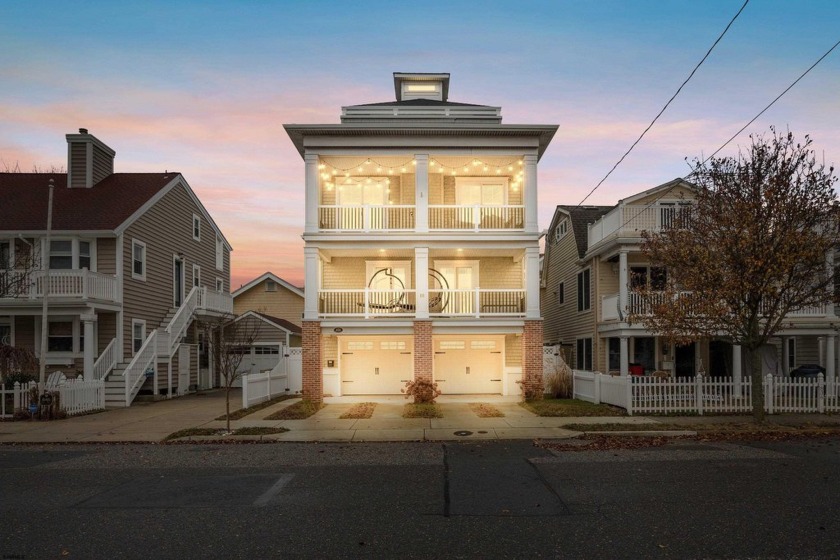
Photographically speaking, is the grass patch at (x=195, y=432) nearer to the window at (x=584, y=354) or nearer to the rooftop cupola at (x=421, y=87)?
the window at (x=584, y=354)

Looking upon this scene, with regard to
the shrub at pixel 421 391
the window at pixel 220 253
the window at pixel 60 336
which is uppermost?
the window at pixel 220 253

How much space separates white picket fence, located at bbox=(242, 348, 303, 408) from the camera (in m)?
20.6

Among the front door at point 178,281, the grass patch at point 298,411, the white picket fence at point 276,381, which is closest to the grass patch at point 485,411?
the grass patch at point 298,411

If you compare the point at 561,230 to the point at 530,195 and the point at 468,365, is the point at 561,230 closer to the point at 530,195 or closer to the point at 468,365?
the point at 530,195

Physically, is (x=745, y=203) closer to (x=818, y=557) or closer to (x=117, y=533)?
(x=818, y=557)

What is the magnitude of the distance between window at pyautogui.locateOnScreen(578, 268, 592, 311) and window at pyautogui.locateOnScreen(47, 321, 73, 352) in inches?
758

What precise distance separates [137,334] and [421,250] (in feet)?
38.4

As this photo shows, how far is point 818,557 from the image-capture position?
5.98 meters

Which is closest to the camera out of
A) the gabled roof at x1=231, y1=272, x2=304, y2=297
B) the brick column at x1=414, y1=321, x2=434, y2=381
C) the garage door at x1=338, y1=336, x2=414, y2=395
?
the brick column at x1=414, y1=321, x2=434, y2=381

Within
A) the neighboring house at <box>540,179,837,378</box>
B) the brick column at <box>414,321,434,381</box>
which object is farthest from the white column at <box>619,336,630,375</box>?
the brick column at <box>414,321,434,381</box>

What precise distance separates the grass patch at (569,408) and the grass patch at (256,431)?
6853 mm

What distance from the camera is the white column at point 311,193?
21984 mm

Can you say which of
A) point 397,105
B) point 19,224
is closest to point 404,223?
point 397,105

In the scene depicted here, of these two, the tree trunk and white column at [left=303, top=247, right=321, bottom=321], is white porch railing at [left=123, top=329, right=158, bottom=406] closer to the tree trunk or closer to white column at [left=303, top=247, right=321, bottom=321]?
white column at [left=303, top=247, right=321, bottom=321]
